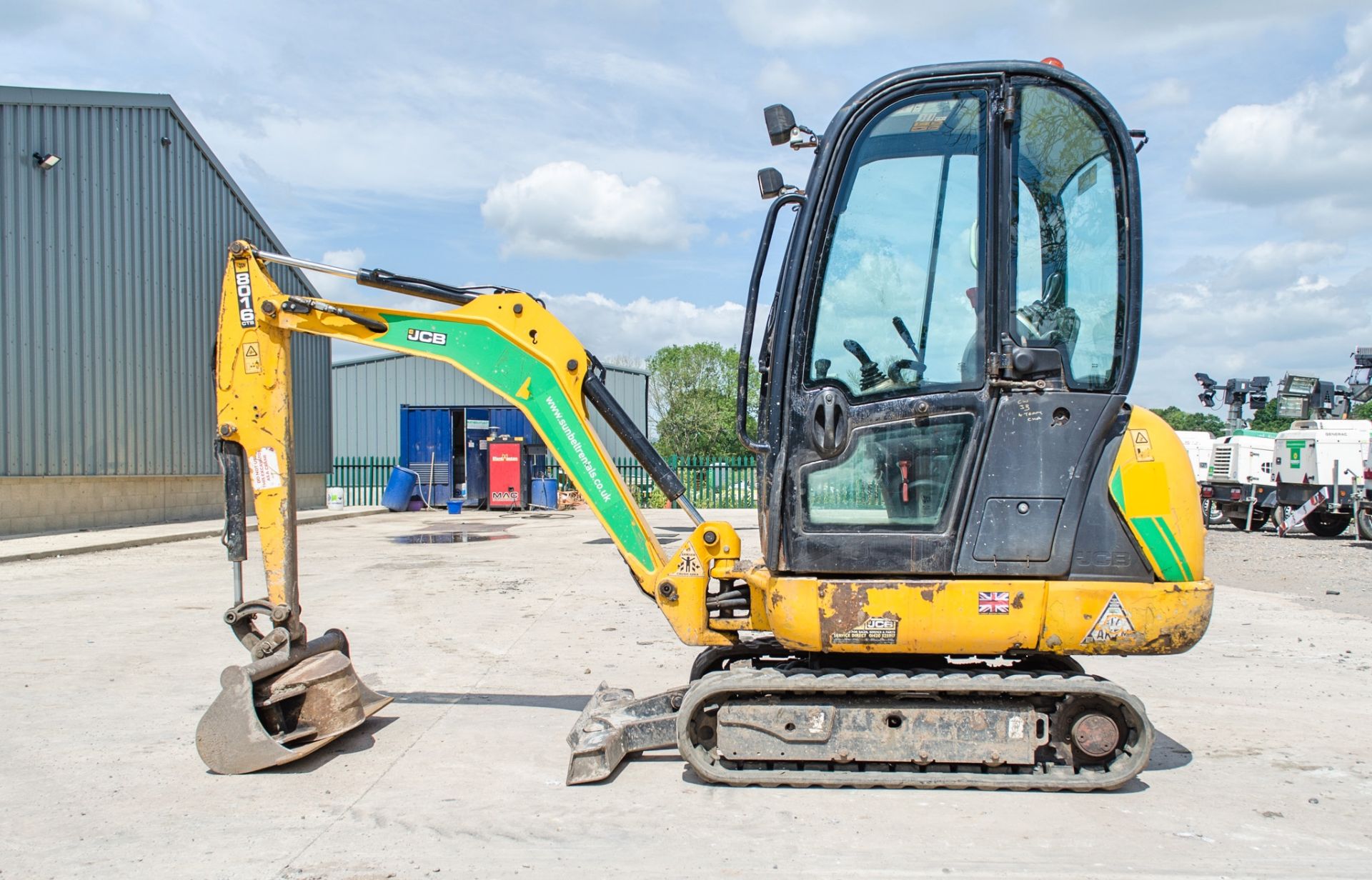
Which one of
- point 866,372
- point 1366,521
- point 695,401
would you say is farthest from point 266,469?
point 695,401

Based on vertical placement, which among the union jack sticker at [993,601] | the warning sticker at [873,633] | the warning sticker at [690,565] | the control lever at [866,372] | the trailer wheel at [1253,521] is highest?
the control lever at [866,372]

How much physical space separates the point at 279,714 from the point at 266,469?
1229mm

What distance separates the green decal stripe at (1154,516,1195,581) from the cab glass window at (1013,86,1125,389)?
64 centimetres

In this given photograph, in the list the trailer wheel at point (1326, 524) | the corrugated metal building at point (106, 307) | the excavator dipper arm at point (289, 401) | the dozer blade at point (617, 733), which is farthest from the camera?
the trailer wheel at point (1326, 524)

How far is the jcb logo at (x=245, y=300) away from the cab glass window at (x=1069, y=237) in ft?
12.3

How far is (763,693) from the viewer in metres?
4.57

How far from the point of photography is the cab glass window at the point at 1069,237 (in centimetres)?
452

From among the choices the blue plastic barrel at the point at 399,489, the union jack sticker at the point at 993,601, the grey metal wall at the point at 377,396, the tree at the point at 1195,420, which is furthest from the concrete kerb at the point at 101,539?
the tree at the point at 1195,420

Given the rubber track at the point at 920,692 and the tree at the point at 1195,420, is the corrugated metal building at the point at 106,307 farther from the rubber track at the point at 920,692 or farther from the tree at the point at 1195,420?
the tree at the point at 1195,420

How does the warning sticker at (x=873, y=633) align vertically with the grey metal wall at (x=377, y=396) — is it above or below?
below

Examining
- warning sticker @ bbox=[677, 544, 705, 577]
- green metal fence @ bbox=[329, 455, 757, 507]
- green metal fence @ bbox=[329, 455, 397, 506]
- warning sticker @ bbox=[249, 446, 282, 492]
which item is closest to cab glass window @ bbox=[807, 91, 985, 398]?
warning sticker @ bbox=[677, 544, 705, 577]

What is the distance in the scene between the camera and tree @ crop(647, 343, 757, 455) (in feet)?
179

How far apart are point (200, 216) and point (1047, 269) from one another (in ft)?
70.3

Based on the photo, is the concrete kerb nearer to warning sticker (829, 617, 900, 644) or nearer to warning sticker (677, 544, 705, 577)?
warning sticker (677, 544, 705, 577)
